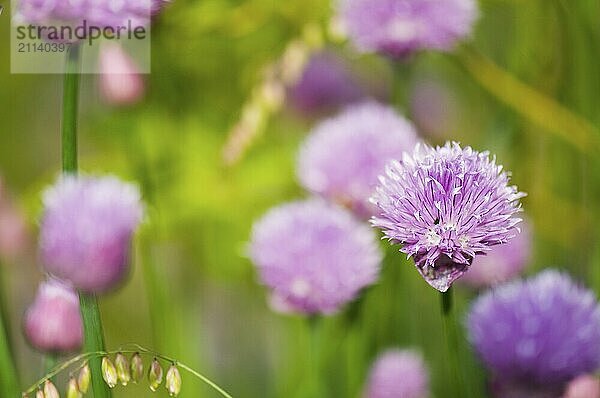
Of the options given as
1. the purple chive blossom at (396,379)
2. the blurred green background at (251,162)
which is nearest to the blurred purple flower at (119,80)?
the blurred green background at (251,162)

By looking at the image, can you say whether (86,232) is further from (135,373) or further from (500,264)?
(500,264)

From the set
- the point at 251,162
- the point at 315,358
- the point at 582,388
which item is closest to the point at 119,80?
the point at 251,162

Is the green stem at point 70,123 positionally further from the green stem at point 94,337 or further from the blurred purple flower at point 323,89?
the blurred purple flower at point 323,89

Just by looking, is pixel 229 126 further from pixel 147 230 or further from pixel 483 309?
pixel 483 309

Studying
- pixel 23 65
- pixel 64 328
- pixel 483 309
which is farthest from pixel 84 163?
pixel 483 309

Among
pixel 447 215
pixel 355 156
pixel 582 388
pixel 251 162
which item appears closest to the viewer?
pixel 447 215
